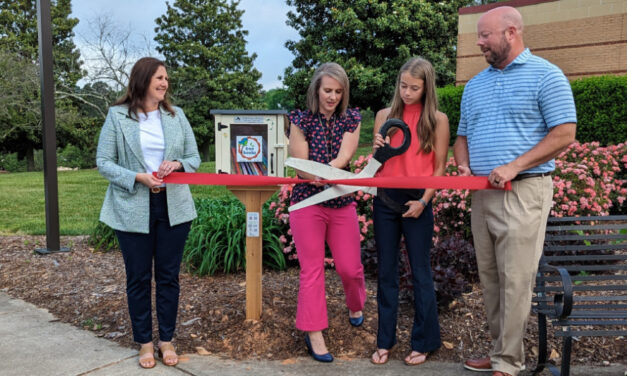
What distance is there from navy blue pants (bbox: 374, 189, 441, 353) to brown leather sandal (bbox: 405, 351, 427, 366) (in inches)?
1.1

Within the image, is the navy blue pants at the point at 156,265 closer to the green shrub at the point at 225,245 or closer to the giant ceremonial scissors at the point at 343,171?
the giant ceremonial scissors at the point at 343,171

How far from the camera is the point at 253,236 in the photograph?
3.80m

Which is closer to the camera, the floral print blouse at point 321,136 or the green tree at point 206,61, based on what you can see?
the floral print blouse at point 321,136

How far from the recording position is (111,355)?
11.6 feet

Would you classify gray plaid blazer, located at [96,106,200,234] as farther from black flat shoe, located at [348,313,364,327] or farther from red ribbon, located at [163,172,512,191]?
black flat shoe, located at [348,313,364,327]

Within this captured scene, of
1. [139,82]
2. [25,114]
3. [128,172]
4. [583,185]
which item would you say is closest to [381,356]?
[128,172]

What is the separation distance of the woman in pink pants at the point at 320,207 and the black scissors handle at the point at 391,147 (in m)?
0.25

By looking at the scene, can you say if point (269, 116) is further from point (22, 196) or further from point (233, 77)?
point (233, 77)

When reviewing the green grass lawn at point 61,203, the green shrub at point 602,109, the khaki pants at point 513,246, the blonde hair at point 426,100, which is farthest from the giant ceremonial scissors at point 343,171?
the green shrub at point 602,109

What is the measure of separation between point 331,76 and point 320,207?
0.81 meters

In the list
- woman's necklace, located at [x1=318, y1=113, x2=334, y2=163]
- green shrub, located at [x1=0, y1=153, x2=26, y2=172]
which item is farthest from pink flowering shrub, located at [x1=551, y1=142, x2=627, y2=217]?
green shrub, located at [x1=0, y1=153, x2=26, y2=172]

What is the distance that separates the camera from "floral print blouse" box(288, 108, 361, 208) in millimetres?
3350

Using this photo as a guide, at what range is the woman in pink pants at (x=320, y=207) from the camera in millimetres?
3316

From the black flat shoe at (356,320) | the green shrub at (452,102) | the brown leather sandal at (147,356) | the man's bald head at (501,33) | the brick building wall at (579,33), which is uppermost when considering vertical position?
the brick building wall at (579,33)
